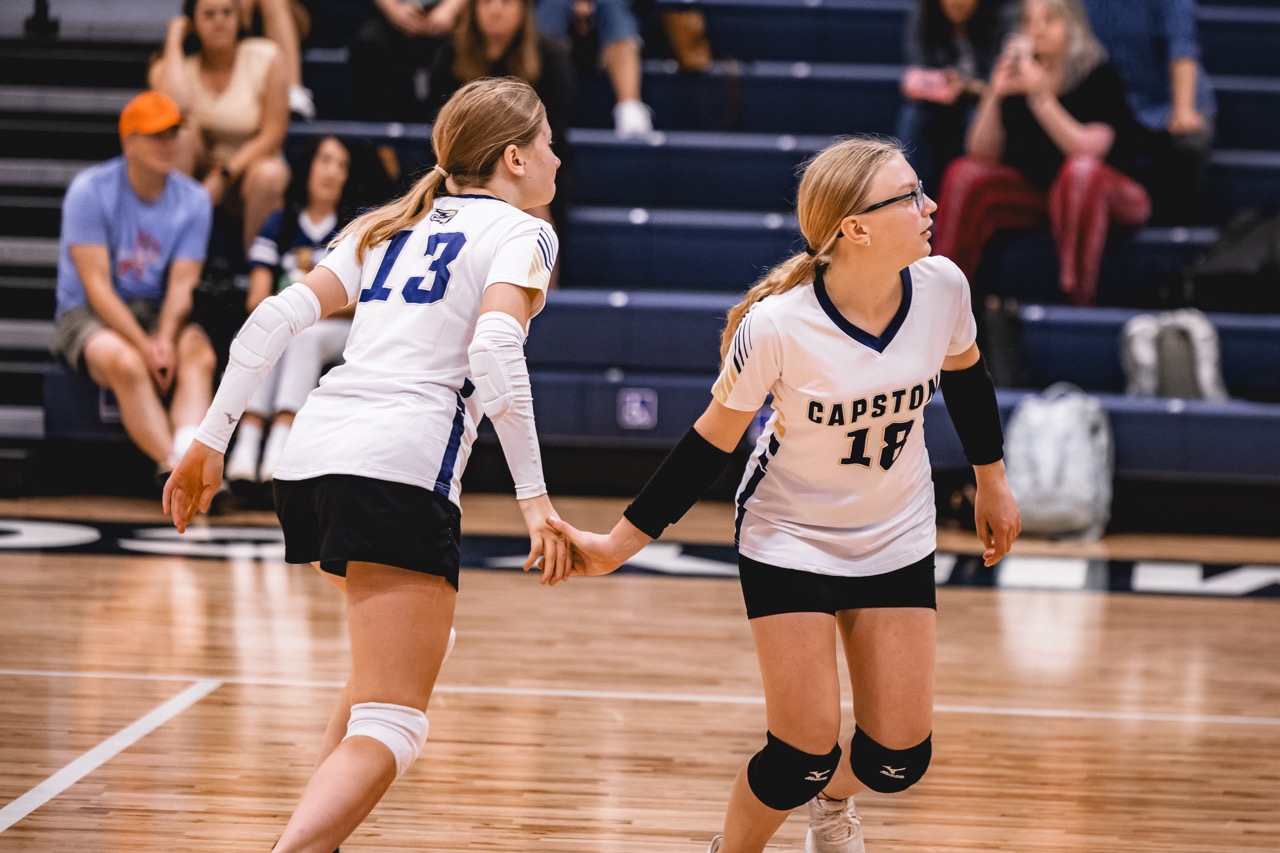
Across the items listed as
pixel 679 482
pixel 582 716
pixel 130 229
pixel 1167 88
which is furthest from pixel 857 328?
pixel 1167 88

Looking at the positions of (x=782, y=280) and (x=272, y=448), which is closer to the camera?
(x=782, y=280)

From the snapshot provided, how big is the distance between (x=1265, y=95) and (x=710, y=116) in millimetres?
2748

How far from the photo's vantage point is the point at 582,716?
351 centimetres

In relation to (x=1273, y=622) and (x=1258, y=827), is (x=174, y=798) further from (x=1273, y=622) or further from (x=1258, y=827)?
(x=1273, y=622)

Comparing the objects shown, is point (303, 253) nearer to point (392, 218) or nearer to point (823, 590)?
point (392, 218)

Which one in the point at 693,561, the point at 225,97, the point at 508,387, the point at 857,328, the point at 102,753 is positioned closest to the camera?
the point at 508,387

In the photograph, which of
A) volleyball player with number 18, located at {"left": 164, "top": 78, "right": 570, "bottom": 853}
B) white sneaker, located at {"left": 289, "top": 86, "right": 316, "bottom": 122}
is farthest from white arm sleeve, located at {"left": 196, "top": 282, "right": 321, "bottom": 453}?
white sneaker, located at {"left": 289, "top": 86, "right": 316, "bottom": 122}

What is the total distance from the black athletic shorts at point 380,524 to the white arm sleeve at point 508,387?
0.44ft

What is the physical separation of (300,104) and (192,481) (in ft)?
17.2

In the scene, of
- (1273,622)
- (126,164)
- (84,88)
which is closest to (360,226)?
(1273,622)

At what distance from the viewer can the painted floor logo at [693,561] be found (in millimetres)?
5164

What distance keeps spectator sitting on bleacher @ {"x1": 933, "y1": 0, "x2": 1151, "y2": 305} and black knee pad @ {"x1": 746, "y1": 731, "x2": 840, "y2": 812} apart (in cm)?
455

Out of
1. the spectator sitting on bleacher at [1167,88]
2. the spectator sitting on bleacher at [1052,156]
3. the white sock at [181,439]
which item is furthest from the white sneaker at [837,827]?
the spectator sitting on bleacher at [1167,88]

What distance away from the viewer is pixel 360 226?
2447mm
